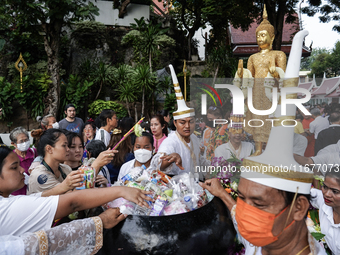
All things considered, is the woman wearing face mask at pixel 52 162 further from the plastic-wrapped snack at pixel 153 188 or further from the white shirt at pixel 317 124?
the white shirt at pixel 317 124

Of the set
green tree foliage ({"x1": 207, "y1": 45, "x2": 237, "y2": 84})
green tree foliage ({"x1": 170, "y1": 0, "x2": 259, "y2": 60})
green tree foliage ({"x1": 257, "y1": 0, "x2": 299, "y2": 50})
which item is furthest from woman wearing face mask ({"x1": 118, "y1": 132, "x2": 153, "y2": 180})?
green tree foliage ({"x1": 207, "y1": 45, "x2": 237, "y2": 84})

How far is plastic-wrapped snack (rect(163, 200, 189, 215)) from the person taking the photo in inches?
63.9

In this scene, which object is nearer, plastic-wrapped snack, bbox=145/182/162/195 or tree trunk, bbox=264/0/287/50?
plastic-wrapped snack, bbox=145/182/162/195

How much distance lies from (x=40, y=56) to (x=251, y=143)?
Result: 15.3m

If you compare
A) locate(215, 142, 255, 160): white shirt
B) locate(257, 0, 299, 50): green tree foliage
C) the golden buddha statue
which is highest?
locate(257, 0, 299, 50): green tree foliage

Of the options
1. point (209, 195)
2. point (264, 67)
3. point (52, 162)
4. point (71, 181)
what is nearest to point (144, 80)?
point (264, 67)

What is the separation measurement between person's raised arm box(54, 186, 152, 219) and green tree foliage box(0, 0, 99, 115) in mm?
9811

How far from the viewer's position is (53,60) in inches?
439

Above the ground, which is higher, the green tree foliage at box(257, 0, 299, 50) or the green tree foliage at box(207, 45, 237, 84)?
the green tree foliage at box(257, 0, 299, 50)

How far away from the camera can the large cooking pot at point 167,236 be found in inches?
58.8

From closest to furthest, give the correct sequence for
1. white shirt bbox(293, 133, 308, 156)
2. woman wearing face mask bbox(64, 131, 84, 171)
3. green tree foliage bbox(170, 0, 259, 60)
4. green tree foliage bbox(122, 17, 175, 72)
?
white shirt bbox(293, 133, 308, 156) < woman wearing face mask bbox(64, 131, 84, 171) < green tree foliage bbox(170, 0, 259, 60) < green tree foliage bbox(122, 17, 175, 72)

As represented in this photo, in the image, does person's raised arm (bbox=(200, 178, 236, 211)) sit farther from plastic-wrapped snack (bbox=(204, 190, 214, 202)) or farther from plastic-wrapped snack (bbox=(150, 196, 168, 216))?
plastic-wrapped snack (bbox=(150, 196, 168, 216))

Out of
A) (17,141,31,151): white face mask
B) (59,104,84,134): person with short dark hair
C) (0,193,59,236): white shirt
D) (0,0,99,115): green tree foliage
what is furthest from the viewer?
(0,0,99,115): green tree foliage

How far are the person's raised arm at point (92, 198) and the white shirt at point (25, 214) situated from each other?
0.05 m
